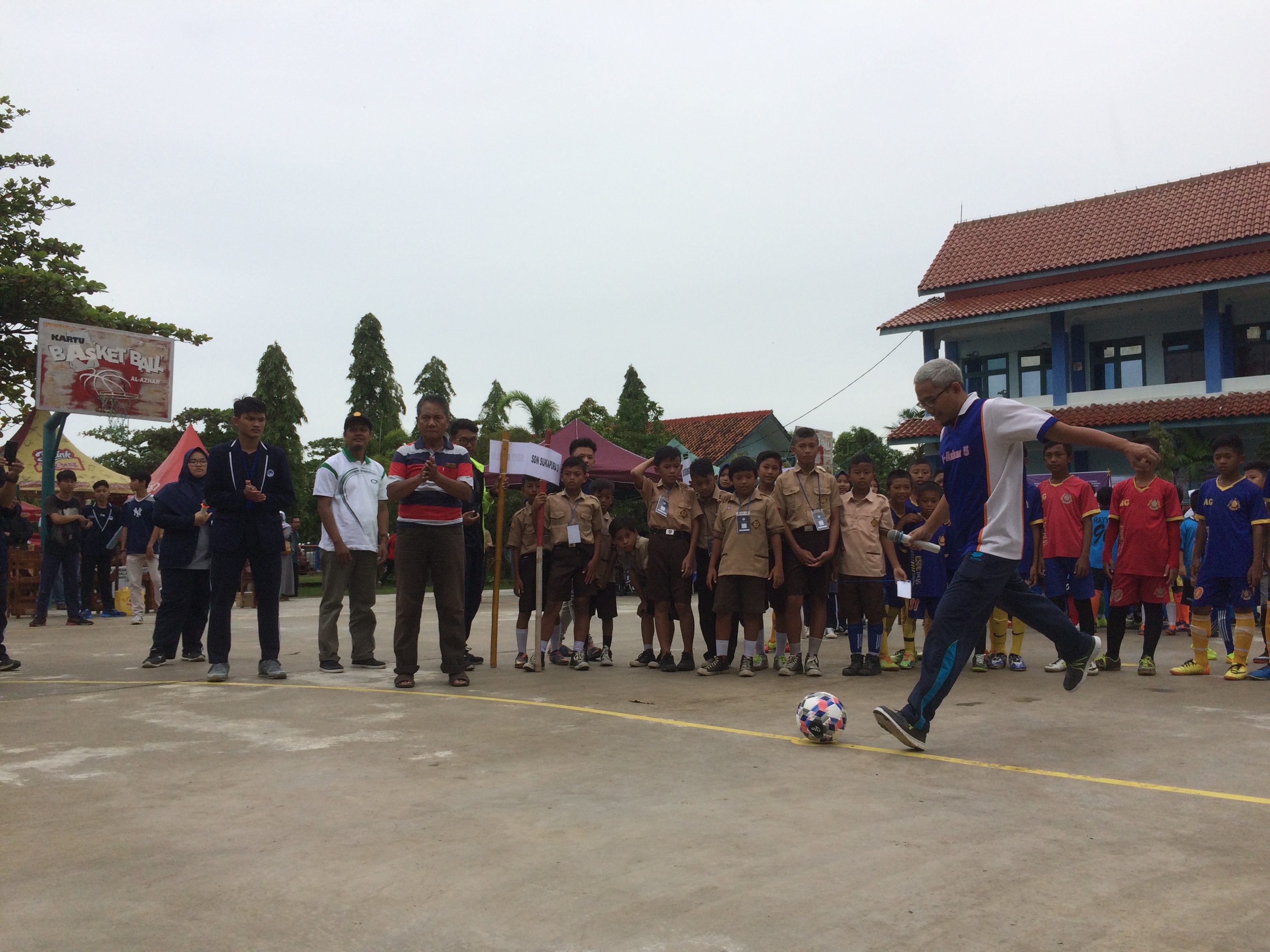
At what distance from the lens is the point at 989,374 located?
96.6ft

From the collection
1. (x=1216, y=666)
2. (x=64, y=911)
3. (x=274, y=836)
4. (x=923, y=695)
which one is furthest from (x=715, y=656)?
(x=64, y=911)

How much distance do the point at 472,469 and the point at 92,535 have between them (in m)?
8.77

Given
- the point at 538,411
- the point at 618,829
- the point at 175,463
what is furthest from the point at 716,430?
the point at 618,829

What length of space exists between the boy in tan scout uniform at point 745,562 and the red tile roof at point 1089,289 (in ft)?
66.7

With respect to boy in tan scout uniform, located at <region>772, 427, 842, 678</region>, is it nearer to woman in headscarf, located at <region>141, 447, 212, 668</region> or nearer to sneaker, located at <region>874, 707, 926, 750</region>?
sneaker, located at <region>874, 707, 926, 750</region>

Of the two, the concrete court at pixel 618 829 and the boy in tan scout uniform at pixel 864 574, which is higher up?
the boy in tan scout uniform at pixel 864 574

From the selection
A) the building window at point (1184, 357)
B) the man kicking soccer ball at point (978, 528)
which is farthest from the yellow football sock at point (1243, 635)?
the building window at point (1184, 357)

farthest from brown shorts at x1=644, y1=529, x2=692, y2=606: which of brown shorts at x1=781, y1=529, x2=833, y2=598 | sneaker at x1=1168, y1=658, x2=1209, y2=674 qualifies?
sneaker at x1=1168, y1=658, x2=1209, y2=674

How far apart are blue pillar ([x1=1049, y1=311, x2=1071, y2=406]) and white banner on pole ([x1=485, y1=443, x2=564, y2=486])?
21.7m

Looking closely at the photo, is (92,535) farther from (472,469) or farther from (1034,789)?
(1034,789)

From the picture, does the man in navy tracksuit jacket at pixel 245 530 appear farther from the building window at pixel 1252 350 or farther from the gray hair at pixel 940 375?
the building window at pixel 1252 350

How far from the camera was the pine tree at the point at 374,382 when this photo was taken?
51625 mm

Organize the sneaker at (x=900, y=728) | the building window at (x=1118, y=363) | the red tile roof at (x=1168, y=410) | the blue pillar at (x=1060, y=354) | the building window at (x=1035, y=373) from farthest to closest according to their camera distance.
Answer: the building window at (x=1035, y=373), the building window at (x=1118, y=363), the blue pillar at (x=1060, y=354), the red tile roof at (x=1168, y=410), the sneaker at (x=900, y=728)

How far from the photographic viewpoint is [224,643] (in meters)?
7.69
